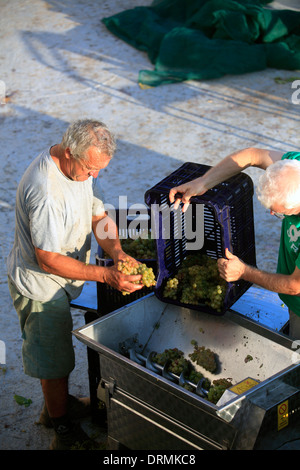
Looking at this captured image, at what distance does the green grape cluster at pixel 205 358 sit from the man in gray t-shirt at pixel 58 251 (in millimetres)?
459

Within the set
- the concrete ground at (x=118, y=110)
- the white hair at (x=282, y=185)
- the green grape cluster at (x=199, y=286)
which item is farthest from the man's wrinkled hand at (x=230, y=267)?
the concrete ground at (x=118, y=110)

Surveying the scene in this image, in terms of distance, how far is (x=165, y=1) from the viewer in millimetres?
8359

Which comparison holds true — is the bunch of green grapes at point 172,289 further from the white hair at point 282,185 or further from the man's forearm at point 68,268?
the white hair at point 282,185

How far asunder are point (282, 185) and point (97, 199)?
3.40ft

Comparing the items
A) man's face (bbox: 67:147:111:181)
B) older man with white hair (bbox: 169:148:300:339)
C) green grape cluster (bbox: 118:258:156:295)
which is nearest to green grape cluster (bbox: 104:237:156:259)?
green grape cluster (bbox: 118:258:156:295)

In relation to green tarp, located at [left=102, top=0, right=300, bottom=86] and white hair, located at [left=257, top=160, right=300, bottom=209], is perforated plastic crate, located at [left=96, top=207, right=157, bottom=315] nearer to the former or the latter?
white hair, located at [left=257, top=160, right=300, bottom=209]

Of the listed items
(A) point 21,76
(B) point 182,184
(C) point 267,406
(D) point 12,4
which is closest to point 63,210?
(B) point 182,184

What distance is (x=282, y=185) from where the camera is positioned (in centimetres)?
218

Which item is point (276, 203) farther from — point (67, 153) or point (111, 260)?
point (111, 260)

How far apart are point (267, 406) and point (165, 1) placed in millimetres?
7605

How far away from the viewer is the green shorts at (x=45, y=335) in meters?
2.76

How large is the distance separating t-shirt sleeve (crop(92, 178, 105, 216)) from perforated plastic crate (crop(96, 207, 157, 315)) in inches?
10.2

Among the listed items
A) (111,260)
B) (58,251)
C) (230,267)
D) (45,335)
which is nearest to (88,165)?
(58,251)
